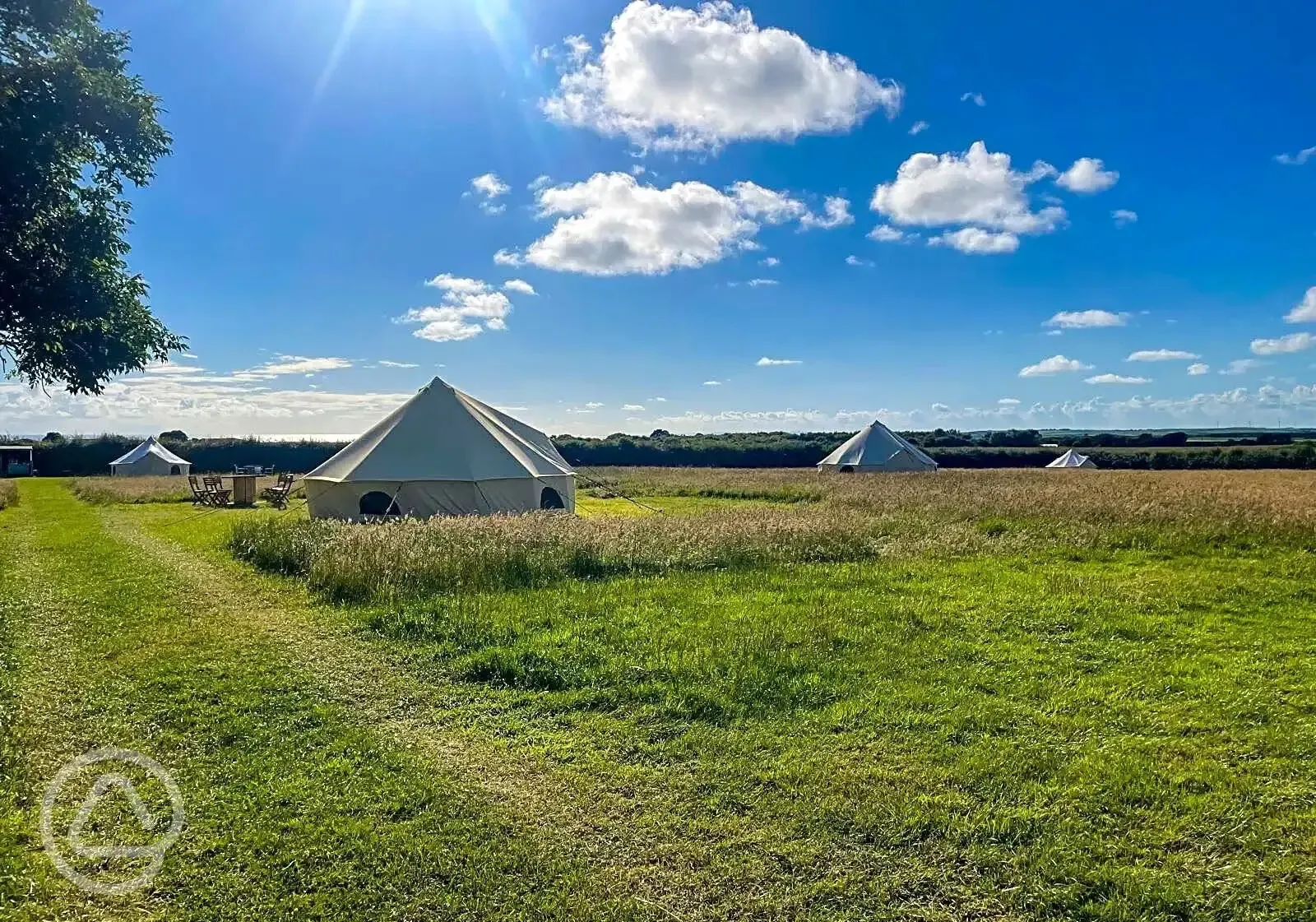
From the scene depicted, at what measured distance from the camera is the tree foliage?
10562 millimetres

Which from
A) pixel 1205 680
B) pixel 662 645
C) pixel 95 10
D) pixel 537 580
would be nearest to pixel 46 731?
pixel 662 645

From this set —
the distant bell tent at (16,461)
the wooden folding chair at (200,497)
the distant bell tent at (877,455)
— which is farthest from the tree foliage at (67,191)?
the distant bell tent at (16,461)

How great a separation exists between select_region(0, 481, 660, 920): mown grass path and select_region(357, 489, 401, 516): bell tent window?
8.89 m

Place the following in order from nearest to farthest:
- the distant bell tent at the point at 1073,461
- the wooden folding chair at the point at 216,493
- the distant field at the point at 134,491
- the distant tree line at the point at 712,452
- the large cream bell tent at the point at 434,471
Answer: the large cream bell tent at the point at 434,471, the wooden folding chair at the point at 216,493, the distant field at the point at 134,491, the distant bell tent at the point at 1073,461, the distant tree line at the point at 712,452

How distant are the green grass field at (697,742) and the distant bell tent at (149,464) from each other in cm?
4643

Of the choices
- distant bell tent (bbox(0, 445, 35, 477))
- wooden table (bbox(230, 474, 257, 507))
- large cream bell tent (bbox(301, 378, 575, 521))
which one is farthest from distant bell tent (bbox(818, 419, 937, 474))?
distant bell tent (bbox(0, 445, 35, 477))

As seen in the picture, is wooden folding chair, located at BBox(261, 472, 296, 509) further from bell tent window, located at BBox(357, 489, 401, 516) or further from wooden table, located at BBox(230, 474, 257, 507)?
bell tent window, located at BBox(357, 489, 401, 516)

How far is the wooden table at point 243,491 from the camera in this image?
25.6 metres

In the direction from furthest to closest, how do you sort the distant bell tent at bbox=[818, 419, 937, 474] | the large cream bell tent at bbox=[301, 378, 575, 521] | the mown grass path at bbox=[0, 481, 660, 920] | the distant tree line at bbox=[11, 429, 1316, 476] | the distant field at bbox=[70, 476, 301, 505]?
the distant tree line at bbox=[11, 429, 1316, 476]
the distant bell tent at bbox=[818, 419, 937, 474]
the distant field at bbox=[70, 476, 301, 505]
the large cream bell tent at bbox=[301, 378, 575, 521]
the mown grass path at bbox=[0, 481, 660, 920]

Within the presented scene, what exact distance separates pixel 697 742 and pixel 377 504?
48.4ft

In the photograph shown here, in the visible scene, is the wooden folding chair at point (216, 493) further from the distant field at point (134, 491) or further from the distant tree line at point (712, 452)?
the distant tree line at point (712, 452)

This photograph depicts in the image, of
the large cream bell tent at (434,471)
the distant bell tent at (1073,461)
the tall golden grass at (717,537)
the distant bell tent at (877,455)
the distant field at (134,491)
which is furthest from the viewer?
the distant bell tent at (1073,461)

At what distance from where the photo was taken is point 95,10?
1205 cm

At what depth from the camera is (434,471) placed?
17.6 meters
